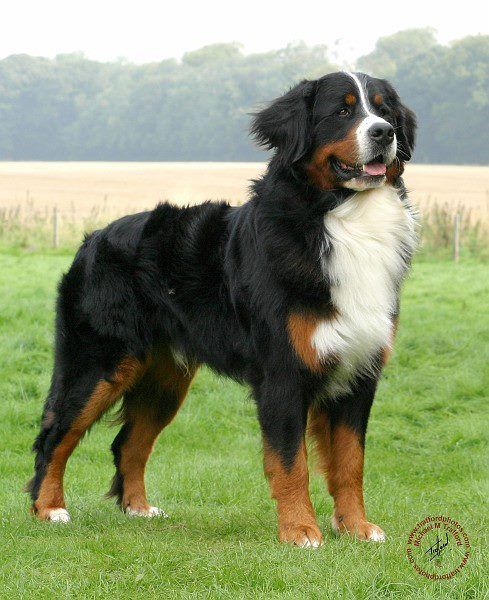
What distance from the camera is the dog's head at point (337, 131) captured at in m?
4.14

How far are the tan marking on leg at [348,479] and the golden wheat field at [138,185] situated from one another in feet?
54.0

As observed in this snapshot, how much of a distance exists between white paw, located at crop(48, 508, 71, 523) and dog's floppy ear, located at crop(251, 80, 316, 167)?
2.34m

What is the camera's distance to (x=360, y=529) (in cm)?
437

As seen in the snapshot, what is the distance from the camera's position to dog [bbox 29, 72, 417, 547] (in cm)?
421

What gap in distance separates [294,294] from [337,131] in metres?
0.84

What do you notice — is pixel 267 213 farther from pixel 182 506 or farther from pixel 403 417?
pixel 403 417

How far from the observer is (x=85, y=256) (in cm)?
526

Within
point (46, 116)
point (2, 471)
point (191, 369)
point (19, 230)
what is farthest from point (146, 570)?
point (46, 116)

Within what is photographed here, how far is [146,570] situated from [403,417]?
4.72 m

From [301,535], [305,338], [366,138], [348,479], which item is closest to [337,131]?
[366,138]

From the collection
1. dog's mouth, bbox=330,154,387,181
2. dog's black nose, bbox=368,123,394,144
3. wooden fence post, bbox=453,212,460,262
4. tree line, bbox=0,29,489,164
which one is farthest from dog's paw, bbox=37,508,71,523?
tree line, bbox=0,29,489,164

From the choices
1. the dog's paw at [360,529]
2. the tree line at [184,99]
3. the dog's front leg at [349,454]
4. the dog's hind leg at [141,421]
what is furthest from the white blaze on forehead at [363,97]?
the tree line at [184,99]

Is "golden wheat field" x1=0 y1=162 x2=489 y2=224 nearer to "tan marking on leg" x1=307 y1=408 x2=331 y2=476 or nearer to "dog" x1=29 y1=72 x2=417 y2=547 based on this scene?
"dog" x1=29 y1=72 x2=417 y2=547

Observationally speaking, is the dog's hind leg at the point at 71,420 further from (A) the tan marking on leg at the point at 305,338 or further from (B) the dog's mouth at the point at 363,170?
(B) the dog's mouth at the point at 363,170
